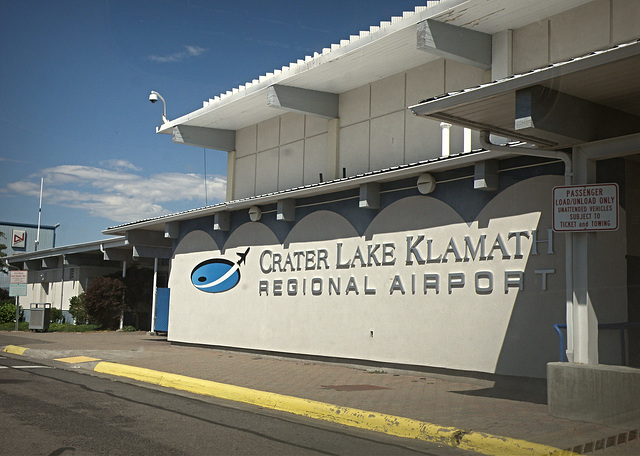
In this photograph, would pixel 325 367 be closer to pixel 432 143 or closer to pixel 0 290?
pixel 432 143

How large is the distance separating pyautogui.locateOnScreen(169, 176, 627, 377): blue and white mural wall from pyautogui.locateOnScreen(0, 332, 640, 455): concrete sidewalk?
507 mm

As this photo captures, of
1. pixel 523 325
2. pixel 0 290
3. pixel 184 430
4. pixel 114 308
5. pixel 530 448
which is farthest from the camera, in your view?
pixel 0 290

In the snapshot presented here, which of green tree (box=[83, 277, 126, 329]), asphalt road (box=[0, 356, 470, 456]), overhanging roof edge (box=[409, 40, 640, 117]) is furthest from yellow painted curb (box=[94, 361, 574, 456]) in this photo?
green tree (box=[83, 277, 126, 329])

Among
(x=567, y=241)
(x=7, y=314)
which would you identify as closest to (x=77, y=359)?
(x=567, y=241)

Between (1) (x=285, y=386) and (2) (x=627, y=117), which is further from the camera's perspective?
(1) (x=285, y=386)

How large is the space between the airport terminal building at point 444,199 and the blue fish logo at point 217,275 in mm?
57

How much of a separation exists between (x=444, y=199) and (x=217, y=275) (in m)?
8.58

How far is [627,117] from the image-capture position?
9766mm

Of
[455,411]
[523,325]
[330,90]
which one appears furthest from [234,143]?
[455,411]

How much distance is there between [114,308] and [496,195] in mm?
23751

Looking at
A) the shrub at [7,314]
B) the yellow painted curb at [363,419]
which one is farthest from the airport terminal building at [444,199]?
the shrub at [7,314]

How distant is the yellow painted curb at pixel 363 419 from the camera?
7227 millimetres

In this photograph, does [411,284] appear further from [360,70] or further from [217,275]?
[217,275]

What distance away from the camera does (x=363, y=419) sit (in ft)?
28.9
